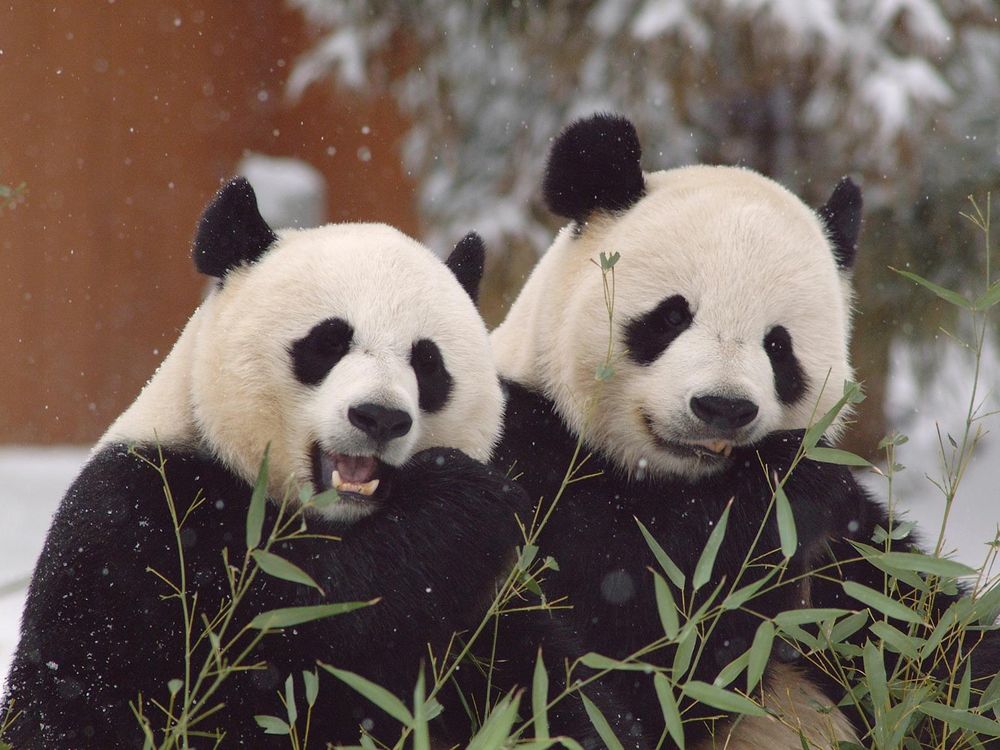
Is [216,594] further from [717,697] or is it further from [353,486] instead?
[717,697]

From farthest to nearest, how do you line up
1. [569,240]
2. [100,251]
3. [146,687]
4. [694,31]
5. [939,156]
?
[100,251] < [939,156] < [694,31] < [569,240] < [146,687]

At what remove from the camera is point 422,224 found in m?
6.57

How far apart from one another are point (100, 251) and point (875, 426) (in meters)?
4.11

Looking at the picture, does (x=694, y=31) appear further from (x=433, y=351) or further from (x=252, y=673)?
(x=252, y=673)

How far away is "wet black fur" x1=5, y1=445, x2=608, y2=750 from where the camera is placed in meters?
2.00

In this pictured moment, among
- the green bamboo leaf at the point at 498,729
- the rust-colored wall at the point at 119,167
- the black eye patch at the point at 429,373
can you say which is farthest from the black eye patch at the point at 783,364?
the rust-colored wall at the point at 119,167

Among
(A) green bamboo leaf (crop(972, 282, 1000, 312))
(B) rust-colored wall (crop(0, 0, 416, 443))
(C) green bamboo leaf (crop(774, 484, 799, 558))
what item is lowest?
(B) rust-colored wall (crop(0, 0, 416, 443))

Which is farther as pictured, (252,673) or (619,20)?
(619,20)

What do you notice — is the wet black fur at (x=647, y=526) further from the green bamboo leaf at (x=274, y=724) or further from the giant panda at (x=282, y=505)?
the green bamboo leaf at (x=274, y=724)

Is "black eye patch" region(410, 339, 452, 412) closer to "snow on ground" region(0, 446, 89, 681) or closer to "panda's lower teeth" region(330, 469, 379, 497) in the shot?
"panda's lower teeth" region(330, 469, 379, 497)

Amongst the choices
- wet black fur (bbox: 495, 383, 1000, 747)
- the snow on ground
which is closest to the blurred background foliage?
the snow on ground

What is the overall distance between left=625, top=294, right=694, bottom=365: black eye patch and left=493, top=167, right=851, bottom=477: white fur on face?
0.01m

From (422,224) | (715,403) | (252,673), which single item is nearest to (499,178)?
(422,224)

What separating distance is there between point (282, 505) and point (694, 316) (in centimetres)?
90
